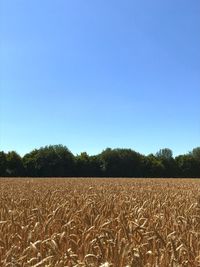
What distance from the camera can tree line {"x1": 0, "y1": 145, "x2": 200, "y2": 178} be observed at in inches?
3602

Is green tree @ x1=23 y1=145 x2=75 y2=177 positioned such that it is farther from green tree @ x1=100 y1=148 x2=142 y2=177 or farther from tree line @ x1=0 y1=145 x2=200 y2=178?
green tree @ x1=100 y1=148 x2=142 y2=177

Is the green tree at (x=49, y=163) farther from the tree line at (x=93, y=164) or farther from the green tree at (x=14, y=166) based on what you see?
the green tree at (x=14, y=166)

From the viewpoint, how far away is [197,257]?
441cm

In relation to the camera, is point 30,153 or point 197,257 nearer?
point 197,257

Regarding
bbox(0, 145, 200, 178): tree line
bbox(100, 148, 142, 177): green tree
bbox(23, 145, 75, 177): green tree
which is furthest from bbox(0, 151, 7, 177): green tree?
bbox(100, 148, 142, 177): green tree

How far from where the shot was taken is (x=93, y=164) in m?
96.1

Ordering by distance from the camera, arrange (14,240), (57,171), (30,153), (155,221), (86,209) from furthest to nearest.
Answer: (30,153), (57,171), (86,209), (155,221), (14,240)

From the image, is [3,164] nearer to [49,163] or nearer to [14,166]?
[14,166]

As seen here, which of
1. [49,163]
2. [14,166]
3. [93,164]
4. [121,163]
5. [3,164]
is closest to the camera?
[3,164]

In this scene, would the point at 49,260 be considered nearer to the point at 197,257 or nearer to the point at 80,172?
the point at 197,257

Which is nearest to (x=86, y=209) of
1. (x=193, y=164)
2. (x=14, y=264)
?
(x=14, y=264)

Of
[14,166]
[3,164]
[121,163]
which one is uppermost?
[121,163]

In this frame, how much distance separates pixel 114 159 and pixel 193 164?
58.8 feet

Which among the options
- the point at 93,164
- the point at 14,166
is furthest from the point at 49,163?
the point at 93,164
